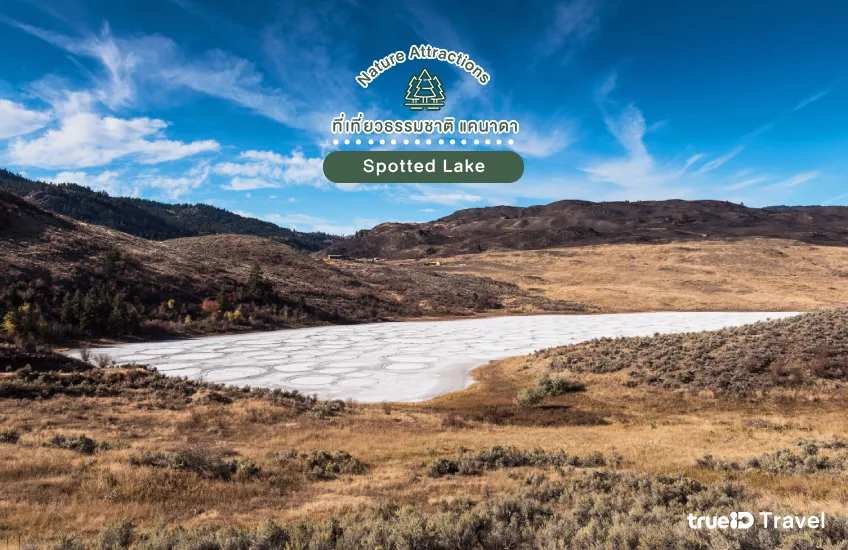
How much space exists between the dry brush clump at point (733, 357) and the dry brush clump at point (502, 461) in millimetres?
13498

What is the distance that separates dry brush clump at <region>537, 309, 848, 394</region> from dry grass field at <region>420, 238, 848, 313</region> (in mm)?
40640

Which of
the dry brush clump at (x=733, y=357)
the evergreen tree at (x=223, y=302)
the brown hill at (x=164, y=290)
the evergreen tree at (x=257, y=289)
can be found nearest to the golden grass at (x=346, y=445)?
the dry brush clump at (x=733, y=357)

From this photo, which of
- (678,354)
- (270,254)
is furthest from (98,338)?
(270,254)

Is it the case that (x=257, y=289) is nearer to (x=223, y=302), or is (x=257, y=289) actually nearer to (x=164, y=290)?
(x=223, y=302)

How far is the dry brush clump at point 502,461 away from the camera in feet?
34.6

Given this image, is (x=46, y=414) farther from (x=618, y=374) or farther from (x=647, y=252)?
(x=647, y=252)

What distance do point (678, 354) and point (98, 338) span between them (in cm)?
3855

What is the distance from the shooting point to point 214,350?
31.5 meters

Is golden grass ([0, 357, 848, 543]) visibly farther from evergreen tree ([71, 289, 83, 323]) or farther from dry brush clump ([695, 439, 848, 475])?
evergreen tree ([71, 289, 83, 323])

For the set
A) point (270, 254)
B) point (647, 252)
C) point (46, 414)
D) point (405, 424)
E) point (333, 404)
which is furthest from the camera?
point (647, 252)

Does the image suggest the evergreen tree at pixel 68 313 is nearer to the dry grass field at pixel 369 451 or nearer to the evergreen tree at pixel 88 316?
the evergreen tree at pixel 88 316

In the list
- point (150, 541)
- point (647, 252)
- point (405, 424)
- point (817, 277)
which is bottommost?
point (405, 424)

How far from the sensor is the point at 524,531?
6.34 m

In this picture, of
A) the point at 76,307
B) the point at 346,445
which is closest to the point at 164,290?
the point at 76,307
